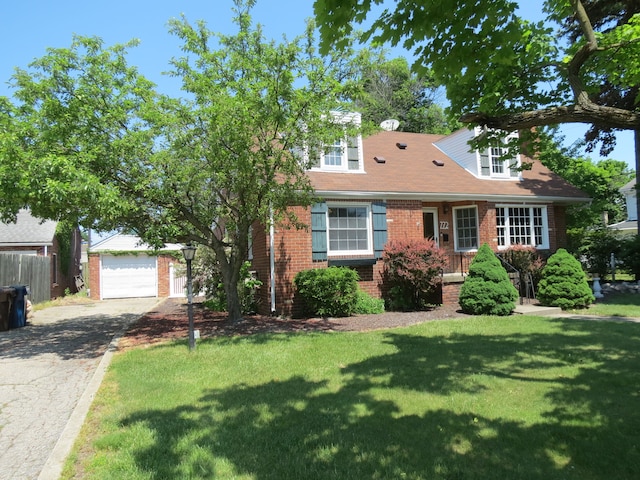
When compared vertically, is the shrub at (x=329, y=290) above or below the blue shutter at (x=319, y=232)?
below

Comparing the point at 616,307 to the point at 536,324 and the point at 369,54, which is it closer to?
the point at 536,324

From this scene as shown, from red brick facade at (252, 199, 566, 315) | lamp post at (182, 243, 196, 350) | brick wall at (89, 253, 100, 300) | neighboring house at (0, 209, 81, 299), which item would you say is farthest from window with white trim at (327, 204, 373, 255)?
brick wall at (89, 253, 100, 300)

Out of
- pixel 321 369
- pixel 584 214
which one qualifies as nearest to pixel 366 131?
pixel 321 369

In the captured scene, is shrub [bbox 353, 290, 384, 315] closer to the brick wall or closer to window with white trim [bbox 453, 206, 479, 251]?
window with white trim [bbox 453, 206, 479, 251]

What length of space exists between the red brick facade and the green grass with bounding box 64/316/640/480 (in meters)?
4.69

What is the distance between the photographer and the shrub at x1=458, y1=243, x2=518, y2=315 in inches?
448

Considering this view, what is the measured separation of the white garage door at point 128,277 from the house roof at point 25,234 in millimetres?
2837

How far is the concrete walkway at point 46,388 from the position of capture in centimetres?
402

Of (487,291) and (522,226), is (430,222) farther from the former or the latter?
(487,291)

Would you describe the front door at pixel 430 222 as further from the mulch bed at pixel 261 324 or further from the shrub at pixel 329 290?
the shrub at pixel 329 290

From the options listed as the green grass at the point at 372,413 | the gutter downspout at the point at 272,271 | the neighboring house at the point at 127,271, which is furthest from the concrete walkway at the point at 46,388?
the neighboring house at the point at 127,271

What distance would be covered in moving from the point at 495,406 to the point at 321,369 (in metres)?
2.52

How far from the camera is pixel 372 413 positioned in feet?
15.2

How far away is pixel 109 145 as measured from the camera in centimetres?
871
